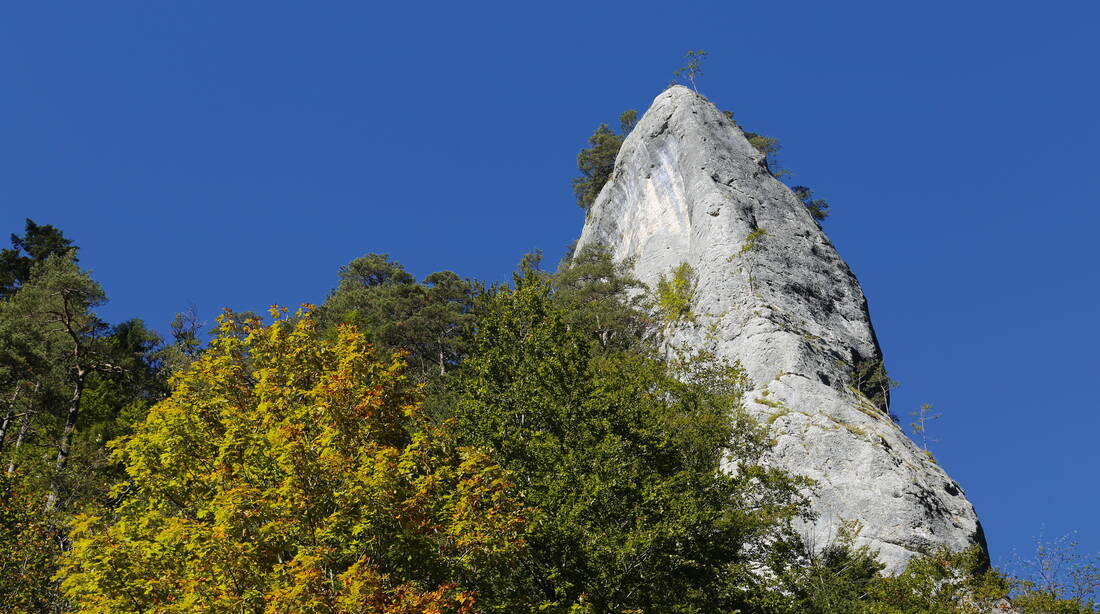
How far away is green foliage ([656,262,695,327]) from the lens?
4619 centimetres

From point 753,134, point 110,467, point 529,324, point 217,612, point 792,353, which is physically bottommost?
point 217,612

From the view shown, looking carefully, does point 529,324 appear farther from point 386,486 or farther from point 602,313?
point 602,313

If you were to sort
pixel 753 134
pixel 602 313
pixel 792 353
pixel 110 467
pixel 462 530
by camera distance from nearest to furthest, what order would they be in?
1. pixel 462 530
2. pixel 110 467
3. pixel 792 353
4. pixel 602 313
5. pixel 753 134

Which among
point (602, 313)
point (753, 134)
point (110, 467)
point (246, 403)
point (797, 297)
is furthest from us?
point (753, 134)

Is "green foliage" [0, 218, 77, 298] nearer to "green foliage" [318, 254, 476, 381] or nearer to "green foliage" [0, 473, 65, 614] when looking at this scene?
"green foliage" [318, 254, 476, 381]

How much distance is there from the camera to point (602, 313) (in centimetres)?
4278

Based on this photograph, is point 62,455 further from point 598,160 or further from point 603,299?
point 598,160

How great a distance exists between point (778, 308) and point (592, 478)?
93.0ft

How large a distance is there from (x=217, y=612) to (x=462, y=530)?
3.91 meters

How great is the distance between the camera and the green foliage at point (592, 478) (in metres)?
16.0

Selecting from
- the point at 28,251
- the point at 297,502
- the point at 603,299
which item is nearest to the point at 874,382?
the point at 603,299

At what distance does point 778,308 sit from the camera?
43188 millimetres

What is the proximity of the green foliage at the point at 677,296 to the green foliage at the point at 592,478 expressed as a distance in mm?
21244

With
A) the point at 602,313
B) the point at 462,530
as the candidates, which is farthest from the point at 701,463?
the point at 602,313
